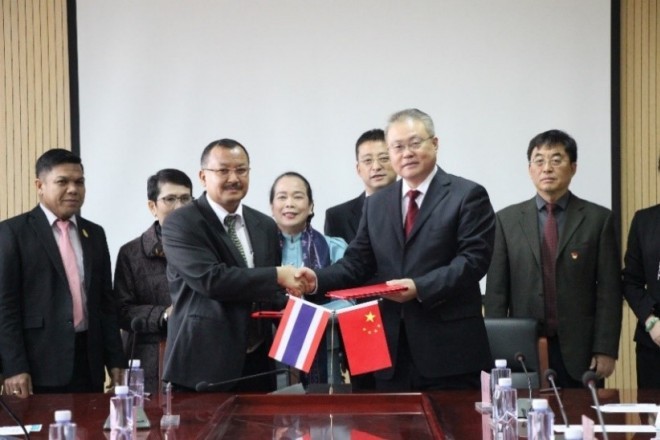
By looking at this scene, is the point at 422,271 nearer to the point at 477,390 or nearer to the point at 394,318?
the point at 394,318

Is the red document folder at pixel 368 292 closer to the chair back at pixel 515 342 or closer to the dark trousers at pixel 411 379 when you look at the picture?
the dark trousers at pixel 411 379

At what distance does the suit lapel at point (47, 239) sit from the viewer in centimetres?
450

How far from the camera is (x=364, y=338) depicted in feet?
11.9

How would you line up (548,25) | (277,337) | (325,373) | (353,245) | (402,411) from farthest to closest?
(548,25), (325,373), (353,245), (277,337), (402,411)

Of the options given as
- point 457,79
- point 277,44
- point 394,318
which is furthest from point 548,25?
point 394,318

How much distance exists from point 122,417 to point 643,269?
107 inches

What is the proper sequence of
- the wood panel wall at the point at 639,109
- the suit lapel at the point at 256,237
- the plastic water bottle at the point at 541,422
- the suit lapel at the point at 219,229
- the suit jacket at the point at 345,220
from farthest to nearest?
the wood panel wall at the point at 639,109 → the suit jacket at the point at 345,220 → the suit lapel at the point at 256,237 → the suit lapel at the point at 219,229 → the plastic water bottle at the point at 541,422

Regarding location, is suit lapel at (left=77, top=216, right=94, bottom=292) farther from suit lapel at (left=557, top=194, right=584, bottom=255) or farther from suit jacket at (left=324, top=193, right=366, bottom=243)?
suit lapel at (left=557, top=194, right=584, bottom=255)

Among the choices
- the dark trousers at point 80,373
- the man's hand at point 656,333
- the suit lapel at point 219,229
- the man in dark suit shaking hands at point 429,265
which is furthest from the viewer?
the dark trousers at point 80,373

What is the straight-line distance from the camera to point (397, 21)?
19.5ft

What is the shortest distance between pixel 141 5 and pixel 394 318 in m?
2.93

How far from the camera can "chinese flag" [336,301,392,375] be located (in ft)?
11.8

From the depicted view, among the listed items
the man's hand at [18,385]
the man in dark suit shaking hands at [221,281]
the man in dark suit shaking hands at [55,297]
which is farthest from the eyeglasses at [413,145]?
the man's hand at [18,385]

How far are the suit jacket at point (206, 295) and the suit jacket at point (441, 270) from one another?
475mm
